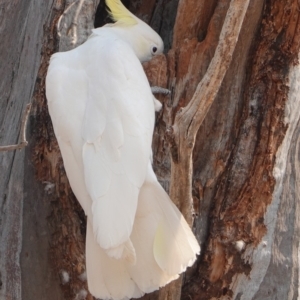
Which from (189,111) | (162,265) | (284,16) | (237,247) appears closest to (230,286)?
(237,247)

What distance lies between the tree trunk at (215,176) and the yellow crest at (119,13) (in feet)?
0.66

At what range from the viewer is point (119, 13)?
264 cm

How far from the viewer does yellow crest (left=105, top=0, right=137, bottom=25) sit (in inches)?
102

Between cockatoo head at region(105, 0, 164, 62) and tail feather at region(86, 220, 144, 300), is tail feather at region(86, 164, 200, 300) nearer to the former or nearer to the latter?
tail feather at region(86, 220, 144, 300)

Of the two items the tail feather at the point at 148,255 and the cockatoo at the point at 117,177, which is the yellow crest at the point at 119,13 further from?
the tail feather at the point at 148,255

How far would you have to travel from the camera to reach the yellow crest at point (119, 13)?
2.60m

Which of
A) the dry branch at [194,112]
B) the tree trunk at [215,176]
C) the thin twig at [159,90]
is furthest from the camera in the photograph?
the thin twig at [159,90]

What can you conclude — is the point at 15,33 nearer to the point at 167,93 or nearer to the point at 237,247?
the point at 167,93

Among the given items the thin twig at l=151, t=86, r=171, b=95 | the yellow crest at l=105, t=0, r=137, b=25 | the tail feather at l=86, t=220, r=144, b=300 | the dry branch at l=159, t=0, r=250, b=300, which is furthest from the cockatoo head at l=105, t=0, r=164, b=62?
the tail feather at l=86, t=220, r=144, b=300

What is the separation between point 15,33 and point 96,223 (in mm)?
1153

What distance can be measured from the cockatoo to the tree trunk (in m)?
0.18

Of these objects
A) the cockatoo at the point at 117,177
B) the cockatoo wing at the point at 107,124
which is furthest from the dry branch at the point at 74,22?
the cockatoo at the point at 117,177

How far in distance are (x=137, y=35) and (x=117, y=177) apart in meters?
0.88

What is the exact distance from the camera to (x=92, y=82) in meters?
2.15
